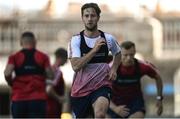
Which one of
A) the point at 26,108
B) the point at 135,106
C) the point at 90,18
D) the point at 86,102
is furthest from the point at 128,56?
the point at 90,18

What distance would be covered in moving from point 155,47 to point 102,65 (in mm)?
25568

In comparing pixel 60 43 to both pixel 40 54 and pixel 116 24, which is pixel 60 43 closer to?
pixel 116 24

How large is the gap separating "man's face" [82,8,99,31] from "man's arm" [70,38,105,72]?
0.23 m

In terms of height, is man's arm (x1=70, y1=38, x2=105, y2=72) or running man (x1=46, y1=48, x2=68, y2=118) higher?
man's arm (x1=70, y1=38, x2=105, y2=72)

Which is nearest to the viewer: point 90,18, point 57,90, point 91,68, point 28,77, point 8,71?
point 90,18

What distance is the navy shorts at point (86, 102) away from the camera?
1057cm

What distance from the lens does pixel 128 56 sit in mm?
13305

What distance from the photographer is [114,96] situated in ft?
44.3

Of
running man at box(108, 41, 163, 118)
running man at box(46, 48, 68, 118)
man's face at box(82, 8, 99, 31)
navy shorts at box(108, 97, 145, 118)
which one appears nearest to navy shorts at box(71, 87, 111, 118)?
man's face at box(82, 8, 99, 31)

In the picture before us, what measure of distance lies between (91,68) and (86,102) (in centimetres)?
45

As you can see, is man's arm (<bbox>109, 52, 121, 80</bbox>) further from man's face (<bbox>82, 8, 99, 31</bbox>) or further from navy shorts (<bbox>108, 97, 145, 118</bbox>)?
navy shorts (<bbox>108, 97, 145, 118</bbox>)

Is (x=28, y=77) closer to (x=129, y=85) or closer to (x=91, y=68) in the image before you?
(x=129, y=85)

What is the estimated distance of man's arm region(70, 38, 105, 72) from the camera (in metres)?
10.2

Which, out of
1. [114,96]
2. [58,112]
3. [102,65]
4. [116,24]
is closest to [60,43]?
[116,24]
